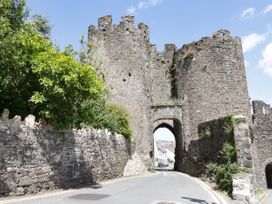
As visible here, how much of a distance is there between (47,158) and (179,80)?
1911 cm

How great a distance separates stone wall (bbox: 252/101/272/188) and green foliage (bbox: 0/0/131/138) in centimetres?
→ 1922

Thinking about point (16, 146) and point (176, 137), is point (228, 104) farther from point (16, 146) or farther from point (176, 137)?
point (16, 146)

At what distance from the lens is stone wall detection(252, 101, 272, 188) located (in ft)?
87.9

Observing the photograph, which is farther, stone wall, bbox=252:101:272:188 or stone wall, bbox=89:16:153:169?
stone wall, bbox=252:101:272:188

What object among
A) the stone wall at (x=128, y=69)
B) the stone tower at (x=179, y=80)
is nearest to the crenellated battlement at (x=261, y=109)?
the stone tower at (x=179, y=80)

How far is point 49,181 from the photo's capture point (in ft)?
36.5

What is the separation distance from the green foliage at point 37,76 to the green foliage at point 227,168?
18.9 ft

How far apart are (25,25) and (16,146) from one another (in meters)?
5.52

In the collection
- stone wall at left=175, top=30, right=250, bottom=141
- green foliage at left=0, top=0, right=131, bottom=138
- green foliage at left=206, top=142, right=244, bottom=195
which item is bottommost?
green foliage at left=206, top=142, right=244, bottom=195

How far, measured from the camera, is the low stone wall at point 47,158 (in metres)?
9.53

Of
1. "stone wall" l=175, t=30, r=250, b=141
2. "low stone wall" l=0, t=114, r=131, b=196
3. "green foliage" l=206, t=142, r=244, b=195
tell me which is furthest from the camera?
"stone wall" l=175, t=30, r=250, b=141

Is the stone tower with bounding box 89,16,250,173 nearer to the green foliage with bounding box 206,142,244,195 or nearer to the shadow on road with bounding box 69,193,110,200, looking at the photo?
the green foliage with bounding box 206,142,244,195

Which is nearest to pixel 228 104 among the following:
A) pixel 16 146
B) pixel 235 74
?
pixel 235 74

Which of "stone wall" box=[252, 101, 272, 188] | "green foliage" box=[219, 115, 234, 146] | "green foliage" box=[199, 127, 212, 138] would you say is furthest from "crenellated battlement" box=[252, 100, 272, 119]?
"green foliage" box=[219, 115, 234, 146]
